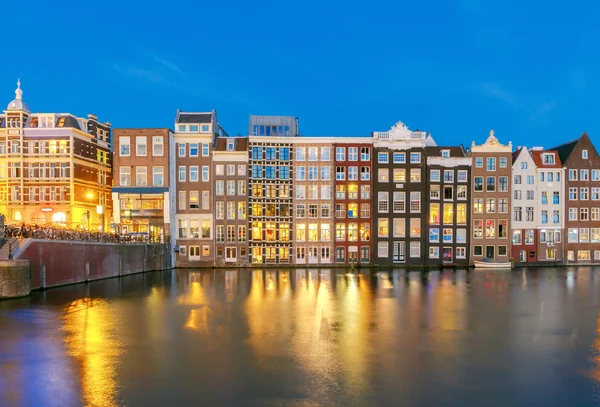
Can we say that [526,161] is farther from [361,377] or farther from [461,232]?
[361,377]

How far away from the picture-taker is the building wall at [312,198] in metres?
76.9

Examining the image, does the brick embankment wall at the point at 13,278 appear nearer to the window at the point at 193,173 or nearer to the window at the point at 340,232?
the window at the point at 193,173

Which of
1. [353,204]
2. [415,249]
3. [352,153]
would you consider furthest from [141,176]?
[415,249]

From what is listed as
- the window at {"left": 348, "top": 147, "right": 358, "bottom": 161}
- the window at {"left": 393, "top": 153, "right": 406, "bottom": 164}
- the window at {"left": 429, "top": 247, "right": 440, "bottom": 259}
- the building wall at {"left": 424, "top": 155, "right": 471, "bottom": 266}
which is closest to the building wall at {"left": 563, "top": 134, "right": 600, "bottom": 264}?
the building wall at {"left": 424, "top": 155, "right": 471, "bottom": 266}

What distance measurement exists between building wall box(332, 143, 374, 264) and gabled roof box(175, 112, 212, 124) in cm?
2225

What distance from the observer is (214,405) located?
15.4m

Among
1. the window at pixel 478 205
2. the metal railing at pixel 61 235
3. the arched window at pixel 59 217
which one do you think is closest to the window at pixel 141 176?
the metal railing at pixel 61 235

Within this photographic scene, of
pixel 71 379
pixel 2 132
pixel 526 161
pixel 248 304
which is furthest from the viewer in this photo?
pixel 526 161

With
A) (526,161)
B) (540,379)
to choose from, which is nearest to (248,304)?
(540,379)

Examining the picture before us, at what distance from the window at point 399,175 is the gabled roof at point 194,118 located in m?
32.8

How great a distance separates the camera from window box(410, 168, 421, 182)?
77.2 metres

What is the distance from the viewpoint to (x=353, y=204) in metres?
77.1

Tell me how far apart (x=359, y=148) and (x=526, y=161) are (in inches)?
1204

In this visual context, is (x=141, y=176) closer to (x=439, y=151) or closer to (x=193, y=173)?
(x=193, y=173)
